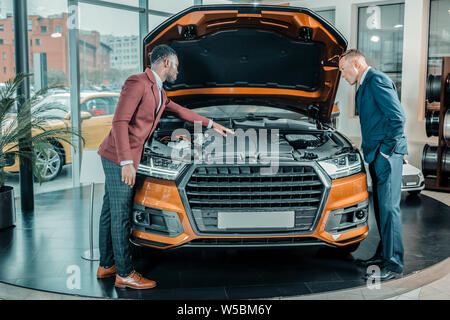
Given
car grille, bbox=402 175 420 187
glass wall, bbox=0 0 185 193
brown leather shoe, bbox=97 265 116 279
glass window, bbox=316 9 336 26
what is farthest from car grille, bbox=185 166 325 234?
glass window, bbox=316 9 336 26

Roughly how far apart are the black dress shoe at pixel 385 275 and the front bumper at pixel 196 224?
0.34m

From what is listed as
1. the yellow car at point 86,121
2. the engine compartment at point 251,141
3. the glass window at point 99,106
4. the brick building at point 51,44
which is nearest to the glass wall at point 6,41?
the brick building at point 51,44

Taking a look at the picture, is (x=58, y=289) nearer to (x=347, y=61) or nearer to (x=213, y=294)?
(x=213, y=294)

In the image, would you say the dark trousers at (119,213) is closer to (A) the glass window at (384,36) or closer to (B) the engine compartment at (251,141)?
(B) the engine compartment at (251,141)

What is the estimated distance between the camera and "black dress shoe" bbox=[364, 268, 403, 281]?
302 centimetres

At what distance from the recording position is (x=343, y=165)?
9.66 ft

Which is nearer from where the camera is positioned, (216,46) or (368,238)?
(216,46)

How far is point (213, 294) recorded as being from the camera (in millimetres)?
2799

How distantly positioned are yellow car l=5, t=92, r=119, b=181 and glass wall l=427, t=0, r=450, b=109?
5.23 meters

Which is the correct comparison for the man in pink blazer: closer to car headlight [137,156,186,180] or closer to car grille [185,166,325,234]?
car headlight [137,156,186,180]

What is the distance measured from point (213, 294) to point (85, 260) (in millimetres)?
1131

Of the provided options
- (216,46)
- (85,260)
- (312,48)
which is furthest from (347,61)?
(85,260)

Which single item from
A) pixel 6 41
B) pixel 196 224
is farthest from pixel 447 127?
pixel 6 41

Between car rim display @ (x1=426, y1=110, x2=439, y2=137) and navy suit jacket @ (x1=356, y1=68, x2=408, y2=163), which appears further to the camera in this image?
car rim display @ (x1=426, y1=110, x2=439, y2=137)
